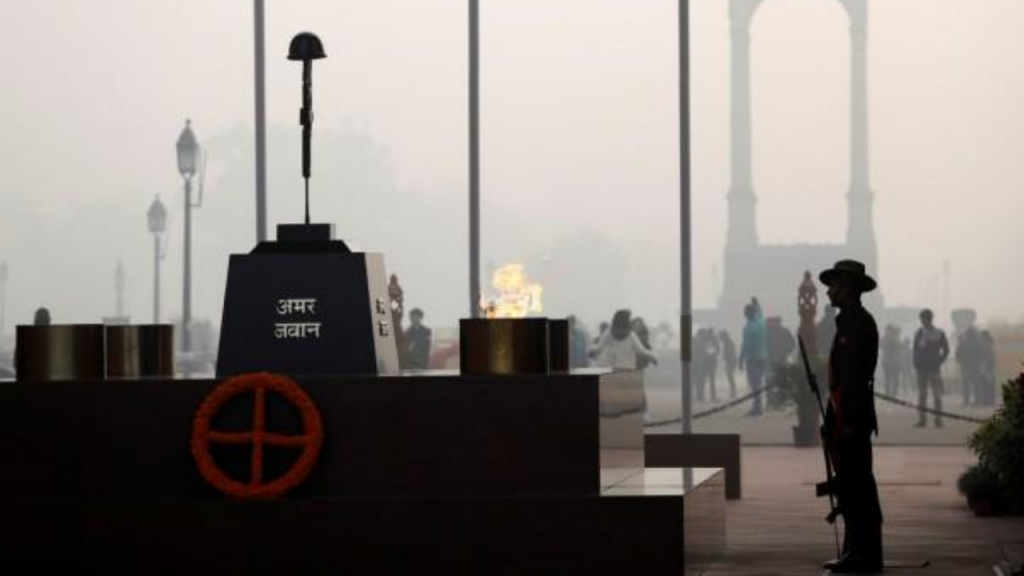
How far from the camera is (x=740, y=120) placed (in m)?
24.1

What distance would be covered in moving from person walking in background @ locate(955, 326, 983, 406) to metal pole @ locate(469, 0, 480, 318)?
193 inches

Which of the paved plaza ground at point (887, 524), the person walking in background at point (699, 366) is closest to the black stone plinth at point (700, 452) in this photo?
the paved plaza ground at point (887, 524)

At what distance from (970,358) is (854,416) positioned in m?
11.8

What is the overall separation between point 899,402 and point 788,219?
2421 millimetres

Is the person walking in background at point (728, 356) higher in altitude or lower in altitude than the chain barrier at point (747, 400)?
higher

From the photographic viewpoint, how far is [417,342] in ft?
78.7

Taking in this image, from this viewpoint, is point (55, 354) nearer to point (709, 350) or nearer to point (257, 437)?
point (257, 437)

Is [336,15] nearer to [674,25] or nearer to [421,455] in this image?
[674,25]

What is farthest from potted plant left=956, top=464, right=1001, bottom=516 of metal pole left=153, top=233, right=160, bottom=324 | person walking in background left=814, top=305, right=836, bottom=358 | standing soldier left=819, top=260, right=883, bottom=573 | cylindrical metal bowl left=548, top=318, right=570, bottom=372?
metal pole left=153, top=233, right=160, bottom=324

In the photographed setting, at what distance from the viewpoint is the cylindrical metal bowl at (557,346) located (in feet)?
46.1

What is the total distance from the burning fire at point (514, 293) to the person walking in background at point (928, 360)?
146 inches

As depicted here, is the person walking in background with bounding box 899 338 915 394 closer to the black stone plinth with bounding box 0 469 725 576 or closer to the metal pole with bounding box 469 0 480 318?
the metal pole with bounding box 469 0 480 318

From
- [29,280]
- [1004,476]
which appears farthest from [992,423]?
[29,280]

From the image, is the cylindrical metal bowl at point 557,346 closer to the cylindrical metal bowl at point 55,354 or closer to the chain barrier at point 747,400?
the cylindrical metal bowl at point 55,354
